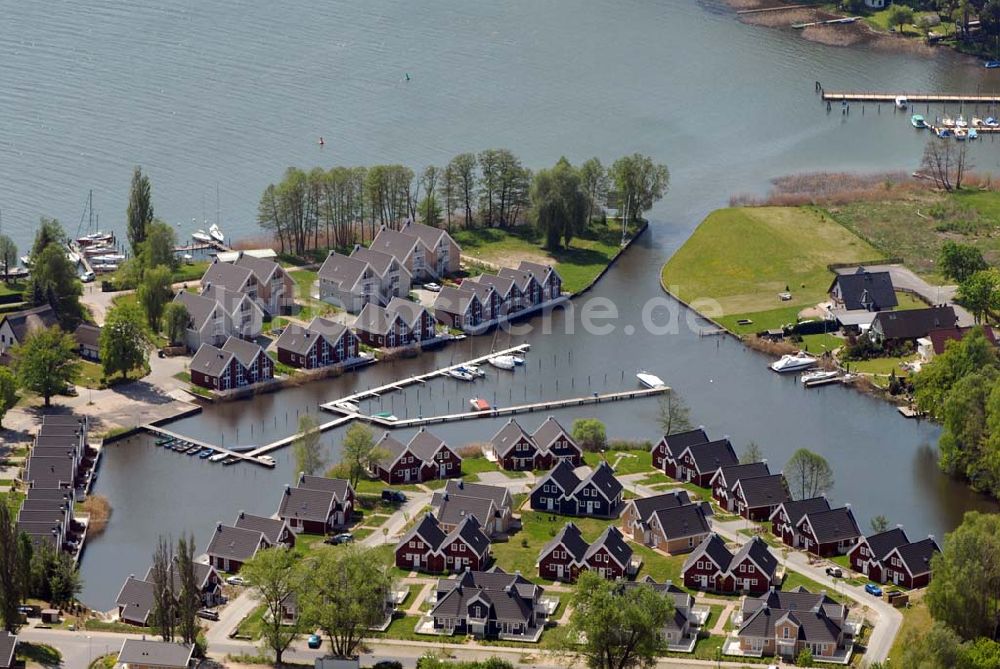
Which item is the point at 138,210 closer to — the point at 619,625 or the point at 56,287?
the point at 56,287

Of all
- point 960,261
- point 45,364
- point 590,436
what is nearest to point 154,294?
point 45,364

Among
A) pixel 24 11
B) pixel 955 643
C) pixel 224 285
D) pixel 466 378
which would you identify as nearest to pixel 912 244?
pixel 466 378

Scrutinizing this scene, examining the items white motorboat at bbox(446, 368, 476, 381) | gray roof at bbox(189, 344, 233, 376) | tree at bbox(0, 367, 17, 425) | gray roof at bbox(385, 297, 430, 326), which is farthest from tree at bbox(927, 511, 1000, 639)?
tree at bbox(0, 367, 17, 425)

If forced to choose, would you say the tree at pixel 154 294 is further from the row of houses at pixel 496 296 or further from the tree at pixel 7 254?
the row of houses at pixel 496 296

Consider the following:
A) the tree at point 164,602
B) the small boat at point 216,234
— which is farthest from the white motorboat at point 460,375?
the tree at point 164,602

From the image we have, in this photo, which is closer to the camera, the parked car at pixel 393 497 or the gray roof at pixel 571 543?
the gray roof at pixel 571 543

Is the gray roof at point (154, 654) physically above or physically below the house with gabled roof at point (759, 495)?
below

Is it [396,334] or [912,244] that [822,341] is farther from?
[396,334]
